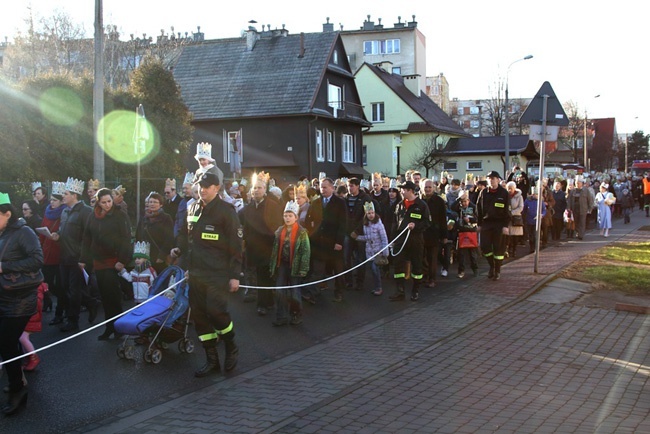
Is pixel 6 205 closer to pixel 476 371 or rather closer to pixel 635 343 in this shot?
pixel 476 371

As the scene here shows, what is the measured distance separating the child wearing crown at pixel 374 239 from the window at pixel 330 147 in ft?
95.6

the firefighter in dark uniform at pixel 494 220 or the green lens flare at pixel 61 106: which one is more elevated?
the green lens flare at pixel 61 106

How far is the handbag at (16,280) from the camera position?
21.2 feet

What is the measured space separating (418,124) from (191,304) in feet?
165

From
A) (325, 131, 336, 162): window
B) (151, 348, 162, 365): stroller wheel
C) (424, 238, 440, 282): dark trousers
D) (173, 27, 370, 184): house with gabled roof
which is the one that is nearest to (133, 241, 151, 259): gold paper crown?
(151, 348, 162, 365): stroller wheel

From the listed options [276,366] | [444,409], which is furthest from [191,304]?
[444,409]

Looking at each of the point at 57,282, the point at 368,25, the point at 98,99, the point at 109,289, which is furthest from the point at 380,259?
the point at 368,25

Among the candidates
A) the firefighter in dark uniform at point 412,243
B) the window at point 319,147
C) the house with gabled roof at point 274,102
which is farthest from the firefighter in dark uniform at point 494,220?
the window at point 319,147

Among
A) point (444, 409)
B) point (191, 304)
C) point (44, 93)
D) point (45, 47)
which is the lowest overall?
point (444, 409)

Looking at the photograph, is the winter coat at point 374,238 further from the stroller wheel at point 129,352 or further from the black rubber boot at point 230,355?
the stroller wheel at point 129,352

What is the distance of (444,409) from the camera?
20.4 ft

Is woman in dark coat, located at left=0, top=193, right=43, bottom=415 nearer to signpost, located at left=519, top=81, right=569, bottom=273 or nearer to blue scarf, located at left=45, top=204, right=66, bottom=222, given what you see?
blue scarf, located at left=45, top=204, right=66, bottom=222

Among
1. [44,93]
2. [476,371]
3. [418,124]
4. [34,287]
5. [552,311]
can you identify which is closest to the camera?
[34,287]

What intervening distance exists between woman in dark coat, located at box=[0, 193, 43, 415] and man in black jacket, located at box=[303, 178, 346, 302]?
5903 millimetres
